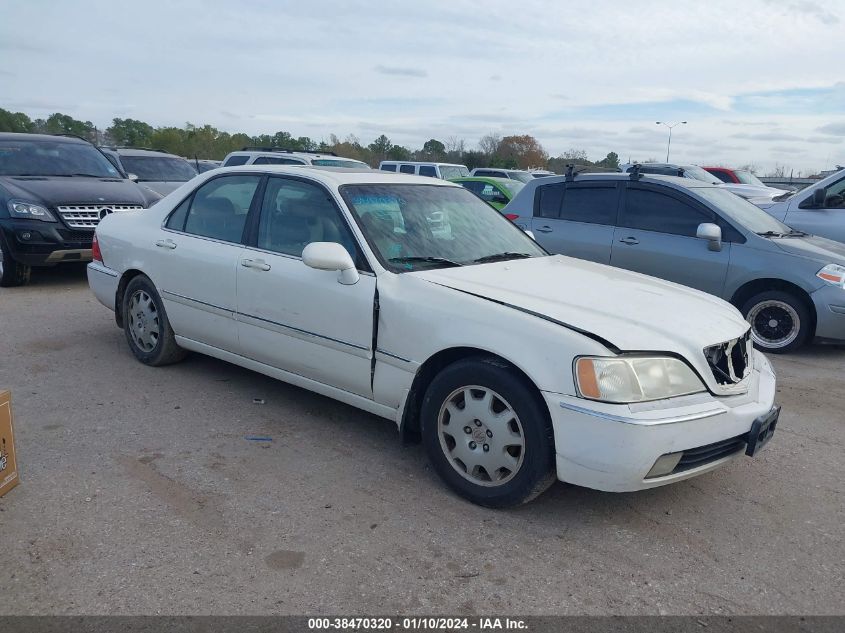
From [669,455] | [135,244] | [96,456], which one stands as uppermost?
[135,244]

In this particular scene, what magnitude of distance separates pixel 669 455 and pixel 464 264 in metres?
1.62

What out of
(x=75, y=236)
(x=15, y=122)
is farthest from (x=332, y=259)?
(x=15, y=122)

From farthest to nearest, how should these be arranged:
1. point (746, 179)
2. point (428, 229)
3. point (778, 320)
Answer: point (746, 179)
point (778, 320)
point (428, 229)

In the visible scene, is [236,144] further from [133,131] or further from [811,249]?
[811,249]

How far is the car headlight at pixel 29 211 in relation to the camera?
8.09 metres

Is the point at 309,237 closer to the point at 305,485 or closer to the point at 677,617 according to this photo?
the point at 305,485

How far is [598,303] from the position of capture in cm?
364

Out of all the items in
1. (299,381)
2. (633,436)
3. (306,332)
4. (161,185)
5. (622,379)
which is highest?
(161,185)

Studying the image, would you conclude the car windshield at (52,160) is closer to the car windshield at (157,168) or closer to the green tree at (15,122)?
the car windshield at (157,168)

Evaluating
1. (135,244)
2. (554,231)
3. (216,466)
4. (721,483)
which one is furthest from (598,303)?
(554,231)

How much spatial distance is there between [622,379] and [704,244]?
15.0ft

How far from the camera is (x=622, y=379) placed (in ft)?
10.2

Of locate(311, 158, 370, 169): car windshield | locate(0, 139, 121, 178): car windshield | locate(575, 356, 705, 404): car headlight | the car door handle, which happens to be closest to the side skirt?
the car door handle

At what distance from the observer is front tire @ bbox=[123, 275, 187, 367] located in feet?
17.5
